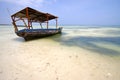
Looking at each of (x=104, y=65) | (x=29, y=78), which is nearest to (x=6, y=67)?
(x=29, y=78)

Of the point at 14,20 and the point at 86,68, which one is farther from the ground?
the point at 14,20

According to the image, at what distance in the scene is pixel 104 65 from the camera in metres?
4.62

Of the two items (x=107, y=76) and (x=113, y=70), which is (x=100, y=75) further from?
(x=113, y=70)

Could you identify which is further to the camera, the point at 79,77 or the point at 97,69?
the point at 97,69

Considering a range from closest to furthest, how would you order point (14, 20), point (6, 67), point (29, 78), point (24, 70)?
1. point (29, 78)
2. point (24, 70)
3. point (6, 67)
4. point (14, 20)

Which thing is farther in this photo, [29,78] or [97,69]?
[97,69]

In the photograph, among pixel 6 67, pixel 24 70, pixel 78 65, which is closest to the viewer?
pixel 24 70

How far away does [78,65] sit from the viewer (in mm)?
4590

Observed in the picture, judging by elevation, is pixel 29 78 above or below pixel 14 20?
below

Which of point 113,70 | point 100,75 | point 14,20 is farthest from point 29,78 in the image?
point 14,20

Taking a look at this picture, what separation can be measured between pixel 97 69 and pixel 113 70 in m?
0.65

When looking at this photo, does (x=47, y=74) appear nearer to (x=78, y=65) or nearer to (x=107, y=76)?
(x=78, y=65)

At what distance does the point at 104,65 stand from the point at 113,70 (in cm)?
53

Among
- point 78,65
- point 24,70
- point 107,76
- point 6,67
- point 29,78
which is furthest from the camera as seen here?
point 78,65
